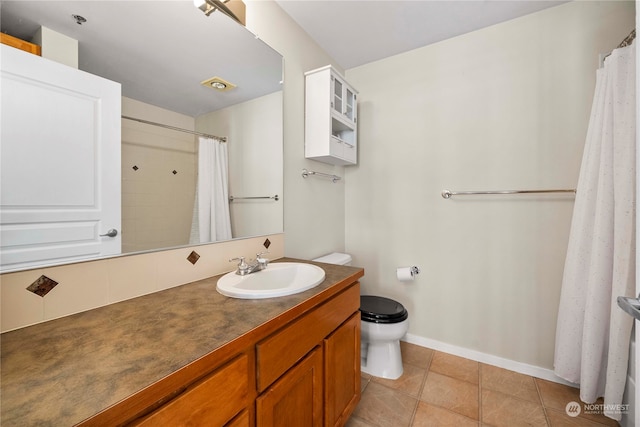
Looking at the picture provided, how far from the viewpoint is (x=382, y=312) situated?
1700mm

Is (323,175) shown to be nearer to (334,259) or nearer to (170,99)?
(334,259)

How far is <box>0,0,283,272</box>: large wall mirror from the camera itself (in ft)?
2.78

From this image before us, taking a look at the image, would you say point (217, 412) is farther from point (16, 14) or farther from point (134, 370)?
point (16, 14)

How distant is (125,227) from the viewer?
0.93 m

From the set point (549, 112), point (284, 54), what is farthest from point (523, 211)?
point (284, 54)

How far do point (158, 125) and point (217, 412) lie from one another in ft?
3.30

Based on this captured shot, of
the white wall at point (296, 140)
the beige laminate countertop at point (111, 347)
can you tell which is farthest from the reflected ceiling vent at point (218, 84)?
the beige laminate countertop at point (111, 347)

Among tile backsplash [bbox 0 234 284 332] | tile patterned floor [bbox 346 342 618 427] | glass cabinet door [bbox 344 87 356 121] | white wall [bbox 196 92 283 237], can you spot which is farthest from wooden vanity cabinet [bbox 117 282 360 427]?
glass cabinet door [bbox 344 87 356 121]

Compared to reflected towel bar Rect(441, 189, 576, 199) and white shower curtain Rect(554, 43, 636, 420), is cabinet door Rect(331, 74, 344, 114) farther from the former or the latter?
white shower curtain Rect(554, 43, 636, 420)

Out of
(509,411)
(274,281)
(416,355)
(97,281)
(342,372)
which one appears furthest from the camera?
(416,355)

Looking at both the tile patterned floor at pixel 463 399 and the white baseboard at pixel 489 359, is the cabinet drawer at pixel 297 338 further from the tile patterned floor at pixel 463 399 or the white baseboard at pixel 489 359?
the white baseboard at pixel 489 359

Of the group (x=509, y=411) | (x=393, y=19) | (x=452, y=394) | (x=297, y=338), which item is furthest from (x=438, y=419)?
(x=393, y=19)

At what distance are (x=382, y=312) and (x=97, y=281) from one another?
148 centimetres

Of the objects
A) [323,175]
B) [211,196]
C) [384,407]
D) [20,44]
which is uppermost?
[20,44]
